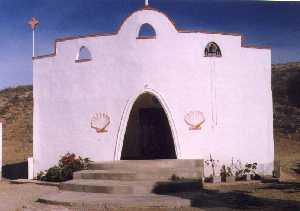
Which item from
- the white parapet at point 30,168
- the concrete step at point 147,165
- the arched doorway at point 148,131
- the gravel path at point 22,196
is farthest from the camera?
the arched doorway at point 148,131

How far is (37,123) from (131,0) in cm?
512

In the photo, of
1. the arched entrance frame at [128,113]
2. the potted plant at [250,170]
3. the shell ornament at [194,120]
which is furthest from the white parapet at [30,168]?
the potted plant at [250,170]

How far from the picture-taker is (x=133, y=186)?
11.7 m

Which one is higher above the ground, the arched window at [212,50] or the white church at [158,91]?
the arched window at [212,50]

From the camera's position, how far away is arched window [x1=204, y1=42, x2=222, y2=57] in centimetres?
1535

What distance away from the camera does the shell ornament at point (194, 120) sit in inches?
589

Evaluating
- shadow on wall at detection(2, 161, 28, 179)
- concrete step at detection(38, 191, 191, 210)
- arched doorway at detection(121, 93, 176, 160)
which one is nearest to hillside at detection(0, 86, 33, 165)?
shadow on wall at detection(2, 161, 28, 179)

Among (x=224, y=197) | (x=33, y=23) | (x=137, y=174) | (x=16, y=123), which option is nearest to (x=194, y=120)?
(x=137, y=174)

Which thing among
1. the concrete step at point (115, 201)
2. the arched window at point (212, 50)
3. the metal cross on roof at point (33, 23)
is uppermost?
the metal cross on roof at point (33, 23)

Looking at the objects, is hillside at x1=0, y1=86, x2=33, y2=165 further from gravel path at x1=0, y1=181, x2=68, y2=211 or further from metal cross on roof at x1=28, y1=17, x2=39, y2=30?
gravel path at x1=0, y1=181, x2=68, y2=211

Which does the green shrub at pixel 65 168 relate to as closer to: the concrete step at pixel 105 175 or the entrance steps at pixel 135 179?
the entrance steps at pixel 135 179

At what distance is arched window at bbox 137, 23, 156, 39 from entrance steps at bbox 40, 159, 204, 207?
3909 mm

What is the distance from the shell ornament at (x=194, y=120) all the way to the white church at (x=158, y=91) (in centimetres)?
3

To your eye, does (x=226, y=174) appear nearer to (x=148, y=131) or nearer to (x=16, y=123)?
(x=148, y=131)
